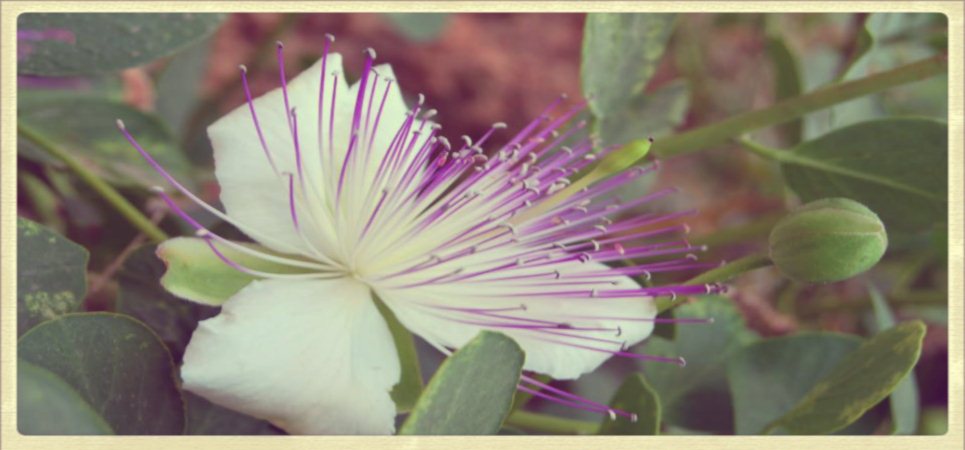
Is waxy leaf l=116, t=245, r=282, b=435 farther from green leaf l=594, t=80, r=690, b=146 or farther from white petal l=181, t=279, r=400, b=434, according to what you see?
green leaf l=594, t=80, r=690, b=146

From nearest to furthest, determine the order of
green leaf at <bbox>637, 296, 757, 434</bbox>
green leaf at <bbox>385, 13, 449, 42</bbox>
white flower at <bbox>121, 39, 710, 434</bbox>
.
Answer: white flower at <bbox>121, 39, 710, 434</bbox> < green leaf at <bbox>637, 296, 757, 434</bbox> < green leaf at <bbox>385, 13, 449, 42</bbox>

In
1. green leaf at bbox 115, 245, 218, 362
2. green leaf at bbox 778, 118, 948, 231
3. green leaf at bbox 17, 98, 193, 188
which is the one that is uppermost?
green leaf at bbox 778, 118, 948, 231

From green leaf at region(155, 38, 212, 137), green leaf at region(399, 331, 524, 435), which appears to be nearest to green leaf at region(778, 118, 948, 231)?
green leaf at region(399, 331, 524, 435)

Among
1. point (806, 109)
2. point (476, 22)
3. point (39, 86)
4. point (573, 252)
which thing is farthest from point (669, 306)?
point (476, 22)

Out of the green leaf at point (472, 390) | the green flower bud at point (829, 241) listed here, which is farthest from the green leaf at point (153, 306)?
the green flower bud at point (829, 241)

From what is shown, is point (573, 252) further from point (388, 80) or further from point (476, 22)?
point (476, 22)
